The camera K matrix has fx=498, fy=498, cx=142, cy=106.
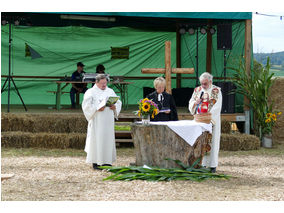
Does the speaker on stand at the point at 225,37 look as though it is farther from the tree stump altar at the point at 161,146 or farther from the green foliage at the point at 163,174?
the green foliage at the point at 163,174

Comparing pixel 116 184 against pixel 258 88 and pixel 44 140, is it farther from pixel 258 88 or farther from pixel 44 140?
pixel 258 88

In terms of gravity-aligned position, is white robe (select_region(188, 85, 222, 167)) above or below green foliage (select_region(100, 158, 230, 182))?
above

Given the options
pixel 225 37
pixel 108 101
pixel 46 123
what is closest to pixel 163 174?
pixel 108 101

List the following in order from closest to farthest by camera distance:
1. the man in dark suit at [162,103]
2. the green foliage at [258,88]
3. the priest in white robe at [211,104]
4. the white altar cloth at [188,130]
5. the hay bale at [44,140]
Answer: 1. the white altar cloth at [188,130]
2. the priest in white robe at [211,104]
3. the man in dark suit at [162,103]
4. the hay bale at [44,140]
5. the green foliage at [258,88]

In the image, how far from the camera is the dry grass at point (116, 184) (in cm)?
567

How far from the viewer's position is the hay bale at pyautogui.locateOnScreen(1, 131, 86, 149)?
32.4 feet

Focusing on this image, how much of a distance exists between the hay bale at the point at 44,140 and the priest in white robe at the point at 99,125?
242cm

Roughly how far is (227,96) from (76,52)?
4.77m

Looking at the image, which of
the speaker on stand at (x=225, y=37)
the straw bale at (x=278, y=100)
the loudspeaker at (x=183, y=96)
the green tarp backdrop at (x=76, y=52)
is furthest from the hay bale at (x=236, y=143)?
the green tarp backdrop at (x=76, y=52)

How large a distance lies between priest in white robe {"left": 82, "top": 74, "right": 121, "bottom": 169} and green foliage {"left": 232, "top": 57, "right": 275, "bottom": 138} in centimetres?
409

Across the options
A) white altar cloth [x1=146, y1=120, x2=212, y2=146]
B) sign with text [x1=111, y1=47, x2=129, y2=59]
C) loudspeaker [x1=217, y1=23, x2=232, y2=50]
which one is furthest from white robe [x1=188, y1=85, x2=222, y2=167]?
sign with text [x1=111, y1=47, x2=129, y2=59]

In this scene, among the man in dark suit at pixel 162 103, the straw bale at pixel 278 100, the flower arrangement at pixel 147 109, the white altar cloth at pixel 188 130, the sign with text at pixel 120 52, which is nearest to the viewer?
the white altar cloth at pixel 188 130

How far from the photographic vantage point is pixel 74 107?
1242 centimetres

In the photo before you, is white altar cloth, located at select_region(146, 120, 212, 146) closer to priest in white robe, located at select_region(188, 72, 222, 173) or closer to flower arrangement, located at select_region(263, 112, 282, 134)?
priest in white robe, located at select_region(188, 72, 222, 173)
